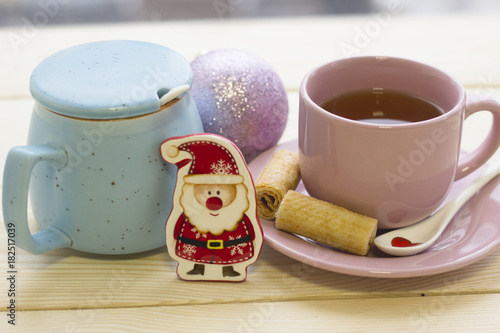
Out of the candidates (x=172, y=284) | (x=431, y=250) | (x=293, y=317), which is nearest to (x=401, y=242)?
(x=431, y=250)

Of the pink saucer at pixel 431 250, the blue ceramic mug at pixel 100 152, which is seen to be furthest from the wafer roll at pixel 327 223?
the blue ceramic mug at pixel 100 152

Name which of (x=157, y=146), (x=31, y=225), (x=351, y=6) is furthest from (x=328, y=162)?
(x=351, y=6)

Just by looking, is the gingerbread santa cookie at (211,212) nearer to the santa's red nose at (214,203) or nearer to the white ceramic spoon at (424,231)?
the santa's red nose at (214,203)

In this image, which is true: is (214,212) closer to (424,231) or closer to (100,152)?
(100,152)

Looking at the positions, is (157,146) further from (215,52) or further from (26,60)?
(26,60)

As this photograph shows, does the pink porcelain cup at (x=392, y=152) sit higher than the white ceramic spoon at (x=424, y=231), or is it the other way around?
the pink porcelain cup at (x=392, y=152)

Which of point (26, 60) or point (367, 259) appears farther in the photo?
point (26, 60)

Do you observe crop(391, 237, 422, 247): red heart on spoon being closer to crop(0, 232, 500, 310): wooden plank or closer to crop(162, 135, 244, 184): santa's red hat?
crop(0, 232, 500, 310): wooden plank
